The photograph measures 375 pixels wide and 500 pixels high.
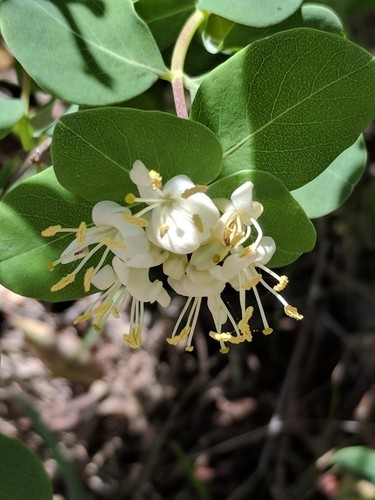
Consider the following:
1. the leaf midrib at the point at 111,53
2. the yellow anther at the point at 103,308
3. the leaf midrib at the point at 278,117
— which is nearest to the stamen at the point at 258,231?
the leaf midrib at the point at 278,117

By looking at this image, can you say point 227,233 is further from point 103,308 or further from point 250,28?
point 250,28

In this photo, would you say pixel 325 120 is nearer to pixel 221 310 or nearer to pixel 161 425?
pixel 221 310

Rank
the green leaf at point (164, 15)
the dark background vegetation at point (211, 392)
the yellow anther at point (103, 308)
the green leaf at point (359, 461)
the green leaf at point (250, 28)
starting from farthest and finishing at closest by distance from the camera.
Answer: the dark background vegetation at point (211, 392) → the green leaf at point (359, 461) → the green leaf at point (164, 15) → the green leaf at point (250, 28) → the yellow anther at point (103, 308)

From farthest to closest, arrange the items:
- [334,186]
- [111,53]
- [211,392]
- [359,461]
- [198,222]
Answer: [211,392] < [359,461] < [334,186] < [111,53] < [198,222]

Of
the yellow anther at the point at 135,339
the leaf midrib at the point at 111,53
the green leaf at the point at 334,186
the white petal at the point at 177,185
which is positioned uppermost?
the leaf midrib at the point at 111,53

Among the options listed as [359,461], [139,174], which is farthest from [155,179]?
[359,461]

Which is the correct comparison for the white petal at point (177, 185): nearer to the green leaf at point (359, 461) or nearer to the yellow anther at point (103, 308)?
the yellow anther at point (103, 308)
